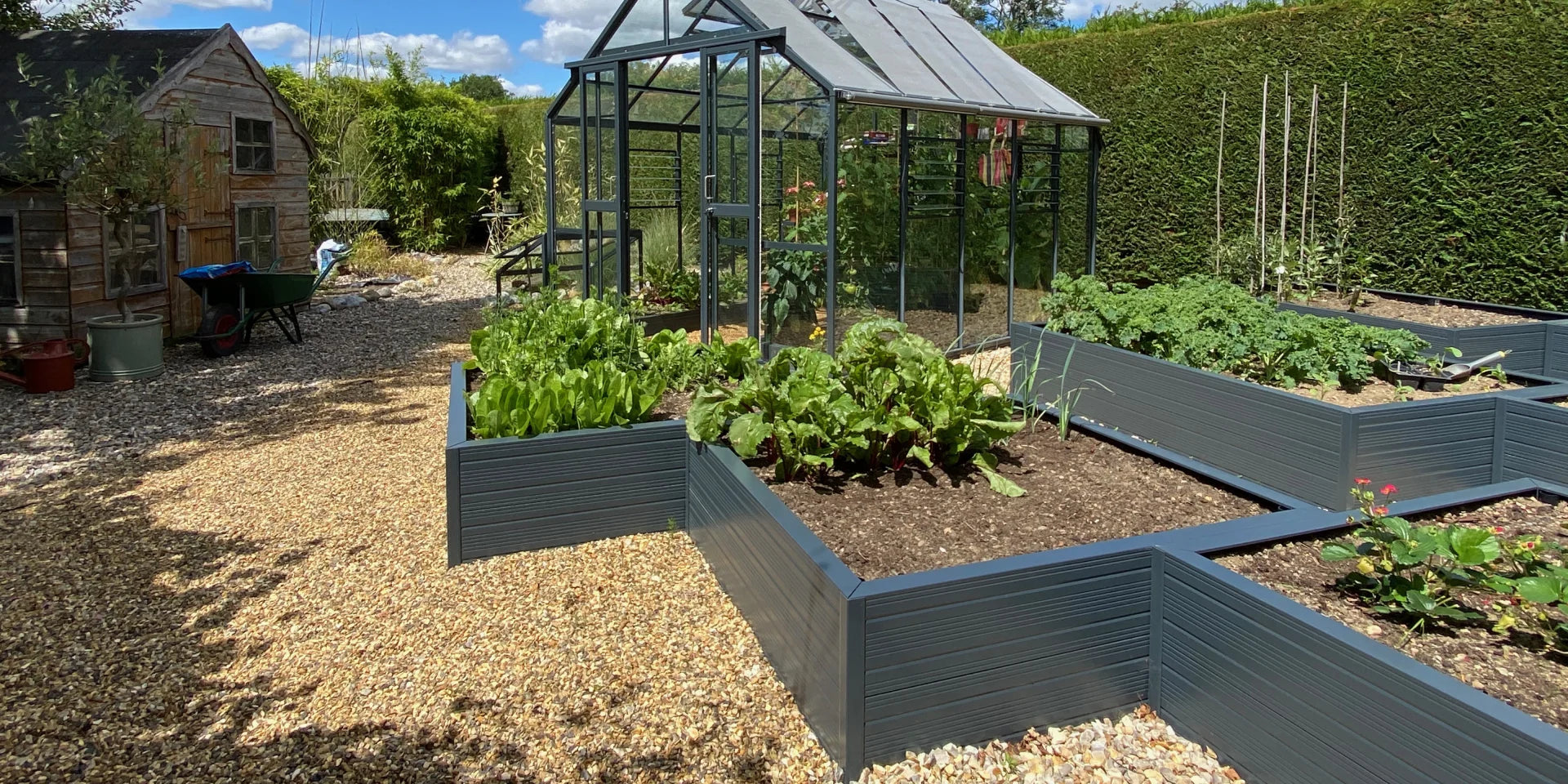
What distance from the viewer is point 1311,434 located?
4812 millimetres

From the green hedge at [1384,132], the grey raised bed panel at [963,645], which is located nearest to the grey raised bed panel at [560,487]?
the grey raised bed panel at [963,645]

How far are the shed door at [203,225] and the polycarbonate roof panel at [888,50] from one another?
5.82 meters

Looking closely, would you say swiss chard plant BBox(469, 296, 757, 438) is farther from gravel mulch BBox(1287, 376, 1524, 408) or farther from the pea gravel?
gravel mulch BBox(1287, 376, 1524, 408)

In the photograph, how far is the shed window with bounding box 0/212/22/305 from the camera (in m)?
8.46

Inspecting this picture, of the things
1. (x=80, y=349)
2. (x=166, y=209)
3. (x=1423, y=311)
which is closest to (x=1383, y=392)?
(x=1423, y=311)

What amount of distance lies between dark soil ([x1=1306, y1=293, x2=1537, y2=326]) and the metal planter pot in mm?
8843

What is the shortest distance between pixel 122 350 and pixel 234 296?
1.29m

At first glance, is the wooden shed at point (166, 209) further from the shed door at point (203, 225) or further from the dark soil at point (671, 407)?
the dark soil at point (671, 407)

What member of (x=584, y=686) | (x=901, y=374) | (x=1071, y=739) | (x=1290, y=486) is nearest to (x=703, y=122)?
(x=901, y=374)

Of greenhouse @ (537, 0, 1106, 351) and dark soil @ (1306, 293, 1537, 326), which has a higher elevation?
greenhouse @ (537, 0, 1106, 351)

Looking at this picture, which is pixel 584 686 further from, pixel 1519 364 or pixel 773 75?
pixel 1519 364

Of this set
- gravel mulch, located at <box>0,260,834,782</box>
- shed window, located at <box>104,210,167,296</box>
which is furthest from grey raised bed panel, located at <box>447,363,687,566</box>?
shed window, located at <box>104,210,167,296</box>

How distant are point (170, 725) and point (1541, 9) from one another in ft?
30.6

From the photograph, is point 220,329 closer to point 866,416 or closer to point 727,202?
point 727,202
